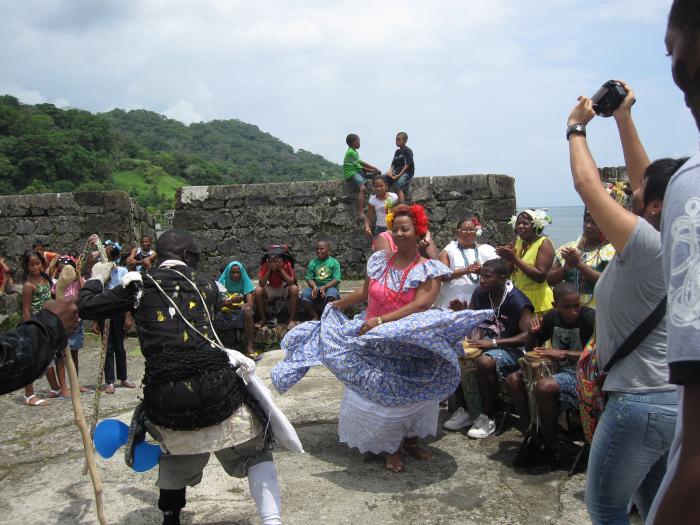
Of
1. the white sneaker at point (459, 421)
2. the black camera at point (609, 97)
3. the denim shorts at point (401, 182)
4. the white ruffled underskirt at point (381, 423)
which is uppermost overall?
the black camera at point (609, 97)

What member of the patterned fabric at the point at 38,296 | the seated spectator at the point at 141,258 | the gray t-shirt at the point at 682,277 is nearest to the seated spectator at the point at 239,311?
the seated spectator at the point at 141,258

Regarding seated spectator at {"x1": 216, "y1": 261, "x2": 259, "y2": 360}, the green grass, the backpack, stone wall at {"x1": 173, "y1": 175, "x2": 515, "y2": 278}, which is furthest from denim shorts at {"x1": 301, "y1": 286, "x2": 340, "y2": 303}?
the green grass

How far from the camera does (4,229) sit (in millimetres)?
11930

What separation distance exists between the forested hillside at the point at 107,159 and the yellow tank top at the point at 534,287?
3045 cm

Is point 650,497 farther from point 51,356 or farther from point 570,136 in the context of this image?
point 51,356

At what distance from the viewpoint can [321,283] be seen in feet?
29.8

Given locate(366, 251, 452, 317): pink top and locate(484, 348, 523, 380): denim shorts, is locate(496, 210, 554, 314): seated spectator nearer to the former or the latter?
locate(484, 348, 523, 380): denim shorts

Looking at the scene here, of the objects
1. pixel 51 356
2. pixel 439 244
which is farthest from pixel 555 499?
pixel 439 244

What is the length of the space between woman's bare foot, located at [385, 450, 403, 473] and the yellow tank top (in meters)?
2.13

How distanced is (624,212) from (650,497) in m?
1.16

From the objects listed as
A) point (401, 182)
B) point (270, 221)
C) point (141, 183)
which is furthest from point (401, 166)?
point (141, 183)

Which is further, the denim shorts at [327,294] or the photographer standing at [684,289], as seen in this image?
the denim shorts at [327,294]

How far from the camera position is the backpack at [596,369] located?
2.32 metres

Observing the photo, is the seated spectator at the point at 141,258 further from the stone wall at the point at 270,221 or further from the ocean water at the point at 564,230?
the ocean water at the point at 564,230
